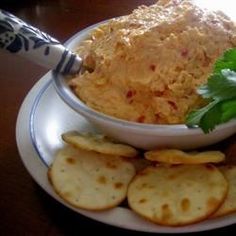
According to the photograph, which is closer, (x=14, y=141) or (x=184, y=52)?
(x=184, y=52)

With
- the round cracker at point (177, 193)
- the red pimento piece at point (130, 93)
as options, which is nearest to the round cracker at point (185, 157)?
the round cracker at point (177, 193)

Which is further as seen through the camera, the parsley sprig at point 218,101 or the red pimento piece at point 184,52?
the red pimento piece at point 184,52

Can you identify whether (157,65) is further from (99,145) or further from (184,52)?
(99,145)

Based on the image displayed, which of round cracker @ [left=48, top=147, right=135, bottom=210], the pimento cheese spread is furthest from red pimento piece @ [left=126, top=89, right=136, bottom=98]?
round cracker @ [left=48, top=147, right=135, bottom=210]

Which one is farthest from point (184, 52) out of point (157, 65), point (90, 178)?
point (90, 178)

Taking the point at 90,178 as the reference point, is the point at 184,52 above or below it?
above

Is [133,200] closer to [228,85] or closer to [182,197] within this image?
[182,197]

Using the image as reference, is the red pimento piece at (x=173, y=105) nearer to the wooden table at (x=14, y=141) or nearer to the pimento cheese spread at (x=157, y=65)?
the pimento cheese spread at (x=157, y=65)

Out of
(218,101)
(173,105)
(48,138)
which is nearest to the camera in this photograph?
(218,101)
